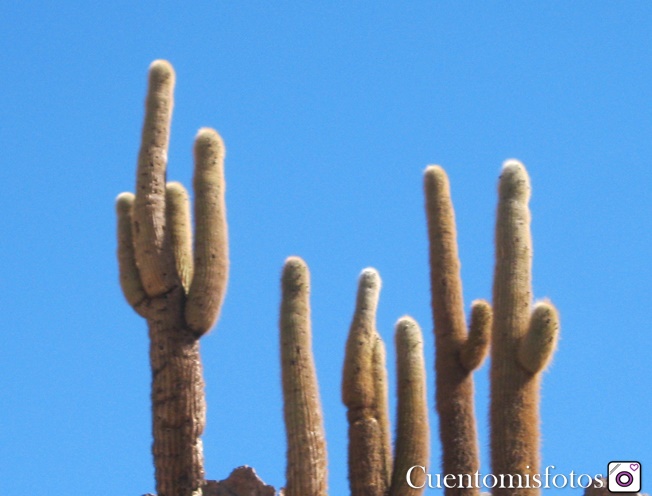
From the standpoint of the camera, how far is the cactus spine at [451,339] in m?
14.1

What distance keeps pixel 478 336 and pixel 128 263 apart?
3338 millimetres

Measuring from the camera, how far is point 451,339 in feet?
47.3

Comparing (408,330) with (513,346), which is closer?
(513,346)

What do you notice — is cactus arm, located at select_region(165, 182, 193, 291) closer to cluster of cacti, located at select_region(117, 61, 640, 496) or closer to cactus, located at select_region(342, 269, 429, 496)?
cluster of cacti, located at select_region(117, 61, 640, 496)

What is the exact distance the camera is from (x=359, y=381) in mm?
14086

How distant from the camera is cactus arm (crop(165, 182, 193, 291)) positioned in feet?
46.3

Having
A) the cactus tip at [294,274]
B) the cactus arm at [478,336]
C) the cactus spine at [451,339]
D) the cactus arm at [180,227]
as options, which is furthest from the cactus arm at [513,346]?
the cactus arm at [180,227]

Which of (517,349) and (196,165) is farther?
(196,165)

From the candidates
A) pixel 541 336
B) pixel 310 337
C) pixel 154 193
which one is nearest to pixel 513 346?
pixel 541 336

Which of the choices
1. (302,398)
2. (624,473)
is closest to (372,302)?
(302,398)

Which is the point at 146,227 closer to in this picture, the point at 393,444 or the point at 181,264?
the point at 181,264

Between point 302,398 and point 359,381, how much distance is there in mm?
1278

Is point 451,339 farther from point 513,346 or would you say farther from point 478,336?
point 513,346

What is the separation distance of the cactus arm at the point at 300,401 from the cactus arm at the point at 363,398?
1008 millimetres
